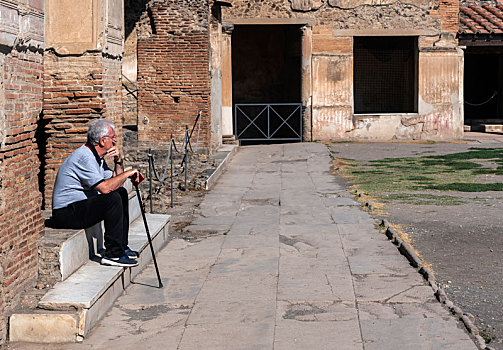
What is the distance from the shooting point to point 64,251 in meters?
5.87

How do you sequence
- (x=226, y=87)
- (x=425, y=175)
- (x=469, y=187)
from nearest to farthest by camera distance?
(x=469, y=187)
(x=425, y=175)
(x=226, y=87)

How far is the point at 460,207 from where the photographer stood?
1052 cm

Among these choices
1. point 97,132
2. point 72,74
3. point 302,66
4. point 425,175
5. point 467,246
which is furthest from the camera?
point 302,66

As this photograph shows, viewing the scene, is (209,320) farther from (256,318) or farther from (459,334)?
(459,334)

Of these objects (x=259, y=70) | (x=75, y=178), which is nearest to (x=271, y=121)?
(x=259, y=70)

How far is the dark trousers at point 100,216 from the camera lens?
633cm

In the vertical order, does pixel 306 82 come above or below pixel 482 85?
below

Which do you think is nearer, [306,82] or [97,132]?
[97,132]

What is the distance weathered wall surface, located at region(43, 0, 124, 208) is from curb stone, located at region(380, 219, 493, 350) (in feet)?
11.4

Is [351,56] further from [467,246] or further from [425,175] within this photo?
[467,246]

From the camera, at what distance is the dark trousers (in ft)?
20.8

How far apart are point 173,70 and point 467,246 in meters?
9.57

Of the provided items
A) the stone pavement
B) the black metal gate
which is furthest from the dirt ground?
the black metal gate

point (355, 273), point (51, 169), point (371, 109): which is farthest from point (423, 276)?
point (371, 109)
